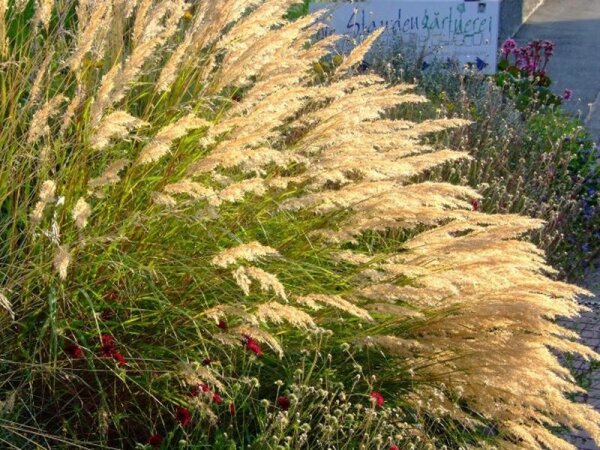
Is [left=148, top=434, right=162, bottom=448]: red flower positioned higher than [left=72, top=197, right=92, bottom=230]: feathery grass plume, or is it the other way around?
[left=72, top=197, right=92, bottom=230]: feathery grass plume

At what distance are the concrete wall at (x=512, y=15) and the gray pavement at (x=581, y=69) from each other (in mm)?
110

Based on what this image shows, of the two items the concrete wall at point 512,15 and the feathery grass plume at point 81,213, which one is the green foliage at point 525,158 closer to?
the feathery grass plume at point 81,213

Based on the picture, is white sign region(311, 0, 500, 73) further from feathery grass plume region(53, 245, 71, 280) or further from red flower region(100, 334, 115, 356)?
feathery grass plume region(53, 245, 71, 280)

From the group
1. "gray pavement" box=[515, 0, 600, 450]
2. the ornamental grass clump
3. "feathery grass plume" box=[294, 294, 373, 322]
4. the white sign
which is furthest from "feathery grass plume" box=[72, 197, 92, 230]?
the white sign

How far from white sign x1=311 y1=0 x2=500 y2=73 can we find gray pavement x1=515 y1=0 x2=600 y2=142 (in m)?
0.98

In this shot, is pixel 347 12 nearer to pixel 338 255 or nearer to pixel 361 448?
pixel 338 255

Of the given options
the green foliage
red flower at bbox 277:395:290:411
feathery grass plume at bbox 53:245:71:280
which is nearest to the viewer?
feathery grass plume at bbox 53:245:71:280

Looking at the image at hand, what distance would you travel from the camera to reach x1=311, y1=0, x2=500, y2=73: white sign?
9414 mm

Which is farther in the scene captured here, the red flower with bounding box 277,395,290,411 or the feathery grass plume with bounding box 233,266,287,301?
the red flower with bounding box 277,395,290,411

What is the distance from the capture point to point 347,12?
9.34 m

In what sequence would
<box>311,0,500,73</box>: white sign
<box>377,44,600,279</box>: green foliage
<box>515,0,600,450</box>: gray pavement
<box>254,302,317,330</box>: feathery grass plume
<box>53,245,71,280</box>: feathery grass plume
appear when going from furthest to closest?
1. <box>311,0,500,73</box>: white sign
2. <box>377,44,600,279</box>: green foliage
3. <box>515,0,600,450</box>: gray pavement
4. <box>254,302,317,330</box>: feathery grass plume
5. <box>53,245,71,280</box>: feathery grass plume

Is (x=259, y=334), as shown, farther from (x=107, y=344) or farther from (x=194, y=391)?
(x=107, y=344)

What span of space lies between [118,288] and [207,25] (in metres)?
0.94

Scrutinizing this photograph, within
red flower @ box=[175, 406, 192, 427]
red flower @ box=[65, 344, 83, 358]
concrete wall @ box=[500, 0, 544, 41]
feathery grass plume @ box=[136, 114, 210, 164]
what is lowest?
concrete wall @ box=[500, 0, 544, 41]
